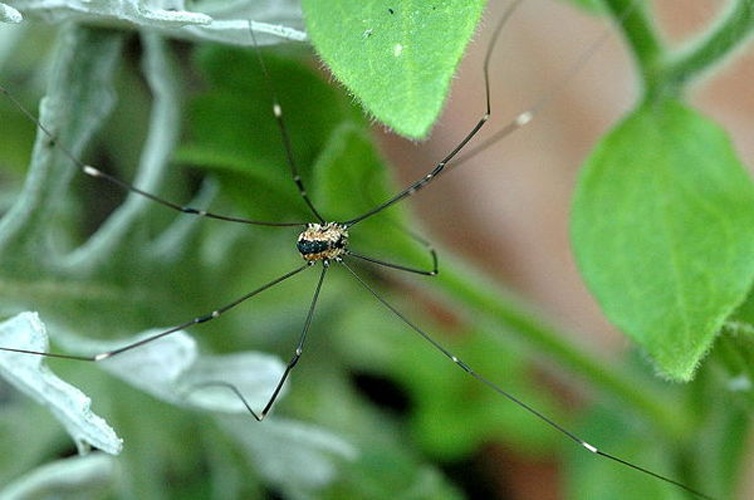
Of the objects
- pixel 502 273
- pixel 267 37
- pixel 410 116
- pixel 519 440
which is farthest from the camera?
pixel 502 273

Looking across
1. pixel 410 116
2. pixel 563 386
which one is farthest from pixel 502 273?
pixel 410 116

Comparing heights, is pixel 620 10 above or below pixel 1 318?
above

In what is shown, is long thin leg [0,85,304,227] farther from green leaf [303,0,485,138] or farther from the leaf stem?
green leaf [303,0,485,138]

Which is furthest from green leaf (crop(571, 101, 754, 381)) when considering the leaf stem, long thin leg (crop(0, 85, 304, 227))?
long thin leg (crop(0, 85, 304, 227))

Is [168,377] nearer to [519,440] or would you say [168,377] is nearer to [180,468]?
[180,468]

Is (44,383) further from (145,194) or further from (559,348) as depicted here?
(559,348)

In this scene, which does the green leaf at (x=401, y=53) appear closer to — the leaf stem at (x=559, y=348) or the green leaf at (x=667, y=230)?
the green leaf at (x=667, y=230)
